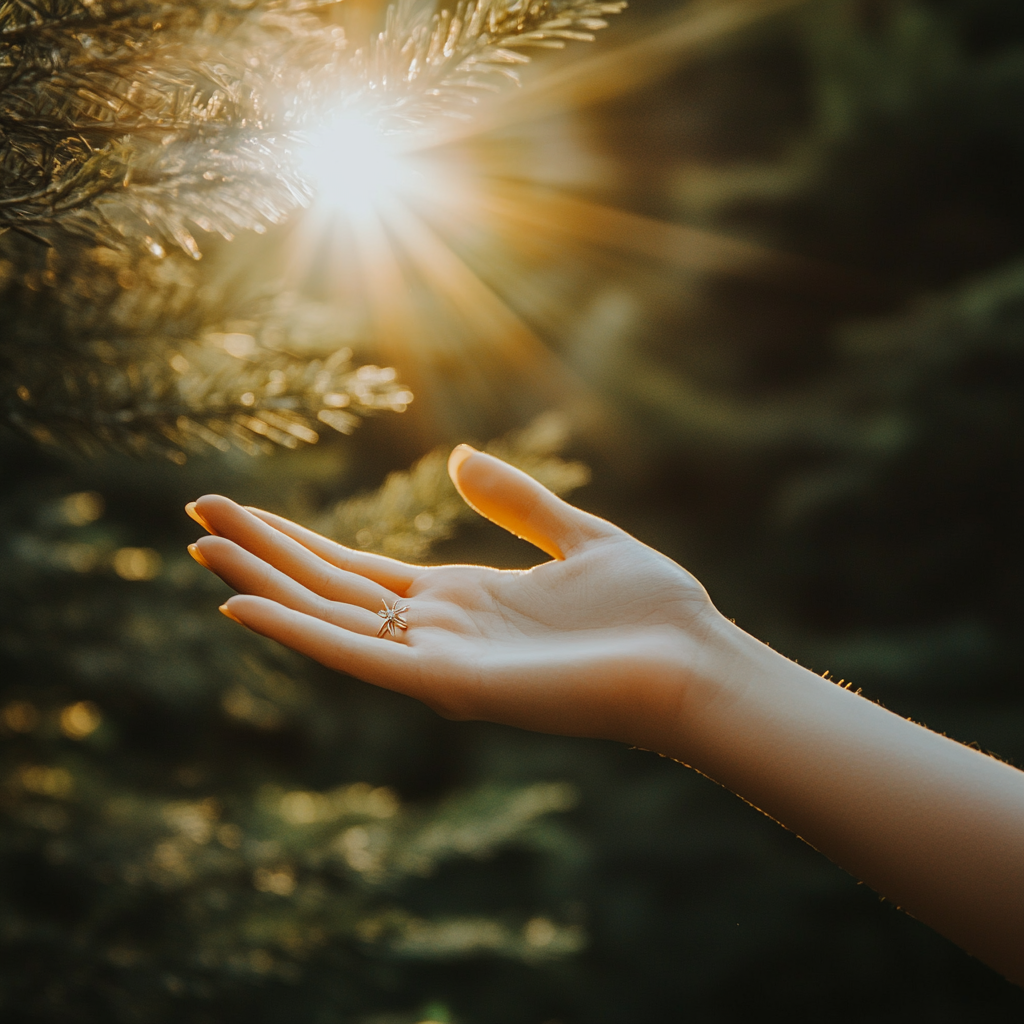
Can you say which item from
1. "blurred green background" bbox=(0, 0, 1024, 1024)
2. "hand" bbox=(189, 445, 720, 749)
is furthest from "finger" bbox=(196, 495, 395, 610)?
"blurred green background" bbox=(0, 0, 1024, 1024)

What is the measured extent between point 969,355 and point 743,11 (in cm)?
140

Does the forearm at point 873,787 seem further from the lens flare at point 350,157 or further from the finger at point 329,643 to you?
the lens flare at point 350,157

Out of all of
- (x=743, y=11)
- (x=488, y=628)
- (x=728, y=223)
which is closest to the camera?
(x=488, y=628)

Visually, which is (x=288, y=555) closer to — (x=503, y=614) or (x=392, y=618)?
(x=392, y=618)

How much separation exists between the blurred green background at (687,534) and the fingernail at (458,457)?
0.80 meters

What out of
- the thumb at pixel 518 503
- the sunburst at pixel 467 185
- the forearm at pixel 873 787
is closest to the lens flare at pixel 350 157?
the sunburst at pixel 467 185

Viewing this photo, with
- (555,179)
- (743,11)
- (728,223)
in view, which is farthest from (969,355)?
(555,179)

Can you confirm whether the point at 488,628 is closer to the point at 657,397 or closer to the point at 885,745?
the point at 885,745

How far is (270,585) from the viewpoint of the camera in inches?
23.5

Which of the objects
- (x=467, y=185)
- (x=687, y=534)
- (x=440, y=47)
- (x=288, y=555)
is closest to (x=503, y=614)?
(x=288, y=555)

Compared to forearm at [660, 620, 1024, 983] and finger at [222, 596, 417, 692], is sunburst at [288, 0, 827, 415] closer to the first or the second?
finger at [222, 596, 417, 692]

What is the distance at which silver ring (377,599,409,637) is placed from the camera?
65cm

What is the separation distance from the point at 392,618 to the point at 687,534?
5.96 feet

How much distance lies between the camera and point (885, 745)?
588mm
